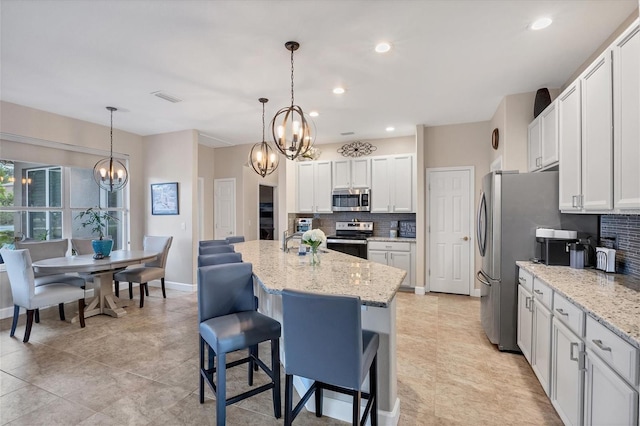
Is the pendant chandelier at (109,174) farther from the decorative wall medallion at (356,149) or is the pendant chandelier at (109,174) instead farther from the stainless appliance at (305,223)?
the decorative wall medallion at (356,149)

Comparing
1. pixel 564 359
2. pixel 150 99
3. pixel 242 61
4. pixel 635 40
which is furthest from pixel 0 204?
pixel 635 40

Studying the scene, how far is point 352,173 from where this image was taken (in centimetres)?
580

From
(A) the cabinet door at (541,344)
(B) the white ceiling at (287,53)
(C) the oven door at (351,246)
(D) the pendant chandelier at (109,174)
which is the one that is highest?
(B) the white ceiling at (287,53)

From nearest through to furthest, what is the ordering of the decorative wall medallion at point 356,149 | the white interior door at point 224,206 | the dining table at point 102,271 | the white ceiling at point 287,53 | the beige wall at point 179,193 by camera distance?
1. the white ceiling at point 287,53
2. the dining table at point 102,271
3. the beige wall at point 179,193
4. the decorative wall medallion at point 356,149
5. the white interior door at point 224,206

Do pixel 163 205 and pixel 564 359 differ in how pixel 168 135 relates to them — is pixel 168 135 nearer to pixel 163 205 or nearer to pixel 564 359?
pixel 163 205

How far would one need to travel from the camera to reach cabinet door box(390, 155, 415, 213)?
5.38 meters

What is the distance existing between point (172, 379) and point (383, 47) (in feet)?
11.0

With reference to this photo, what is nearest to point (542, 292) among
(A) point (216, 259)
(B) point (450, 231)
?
(A) point (216, 259)

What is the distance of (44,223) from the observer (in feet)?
14.8

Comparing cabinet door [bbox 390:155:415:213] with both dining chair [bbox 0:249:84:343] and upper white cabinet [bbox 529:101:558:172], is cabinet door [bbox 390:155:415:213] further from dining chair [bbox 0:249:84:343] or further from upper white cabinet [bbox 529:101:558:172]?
dining chair [bbox 0:249:84:343]

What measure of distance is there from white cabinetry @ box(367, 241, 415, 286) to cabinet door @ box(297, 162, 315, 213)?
1.48 m

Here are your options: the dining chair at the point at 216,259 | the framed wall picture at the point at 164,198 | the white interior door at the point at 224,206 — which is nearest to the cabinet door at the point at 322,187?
the white interior door at the point at 224,206

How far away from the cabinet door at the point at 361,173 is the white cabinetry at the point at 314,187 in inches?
18.9

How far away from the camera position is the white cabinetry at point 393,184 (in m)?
5.39
